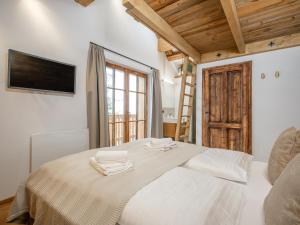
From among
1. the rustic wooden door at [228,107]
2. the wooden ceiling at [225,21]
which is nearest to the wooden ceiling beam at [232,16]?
the wooden ceiling at [225,21]

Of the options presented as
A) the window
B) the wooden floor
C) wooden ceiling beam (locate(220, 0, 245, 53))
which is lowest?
the wooden floor

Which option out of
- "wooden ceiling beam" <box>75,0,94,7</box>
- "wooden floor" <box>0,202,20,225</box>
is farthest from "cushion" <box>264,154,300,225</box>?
"wooden ceiling beam" <box>75,0,94,7</box>

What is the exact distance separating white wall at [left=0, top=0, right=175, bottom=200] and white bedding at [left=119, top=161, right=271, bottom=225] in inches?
80.3

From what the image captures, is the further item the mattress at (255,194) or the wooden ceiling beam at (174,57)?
the wooden ceiling beam at (174,57)

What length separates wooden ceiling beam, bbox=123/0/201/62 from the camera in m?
1.76

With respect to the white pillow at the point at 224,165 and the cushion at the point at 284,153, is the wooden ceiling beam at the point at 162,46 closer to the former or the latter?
the white pillow at the point at 224,165

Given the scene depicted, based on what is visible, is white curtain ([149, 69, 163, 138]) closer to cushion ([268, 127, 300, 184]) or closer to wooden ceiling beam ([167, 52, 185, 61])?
wooden ceiling beam ([167, 52, 185, 61])

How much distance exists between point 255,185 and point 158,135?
10.7 ft

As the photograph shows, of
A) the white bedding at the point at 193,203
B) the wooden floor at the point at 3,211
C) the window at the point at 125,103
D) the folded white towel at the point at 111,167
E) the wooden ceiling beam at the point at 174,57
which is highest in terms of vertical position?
the wooden ceiling beam at the point at 174,57

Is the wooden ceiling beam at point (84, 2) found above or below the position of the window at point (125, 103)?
above

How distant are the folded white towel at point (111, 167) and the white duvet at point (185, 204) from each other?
30 cm

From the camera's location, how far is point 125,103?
3781 millimetres

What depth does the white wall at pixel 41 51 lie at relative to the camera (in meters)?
1.99

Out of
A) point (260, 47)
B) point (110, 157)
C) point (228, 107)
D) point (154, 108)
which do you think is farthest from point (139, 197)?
point (154, 108)
